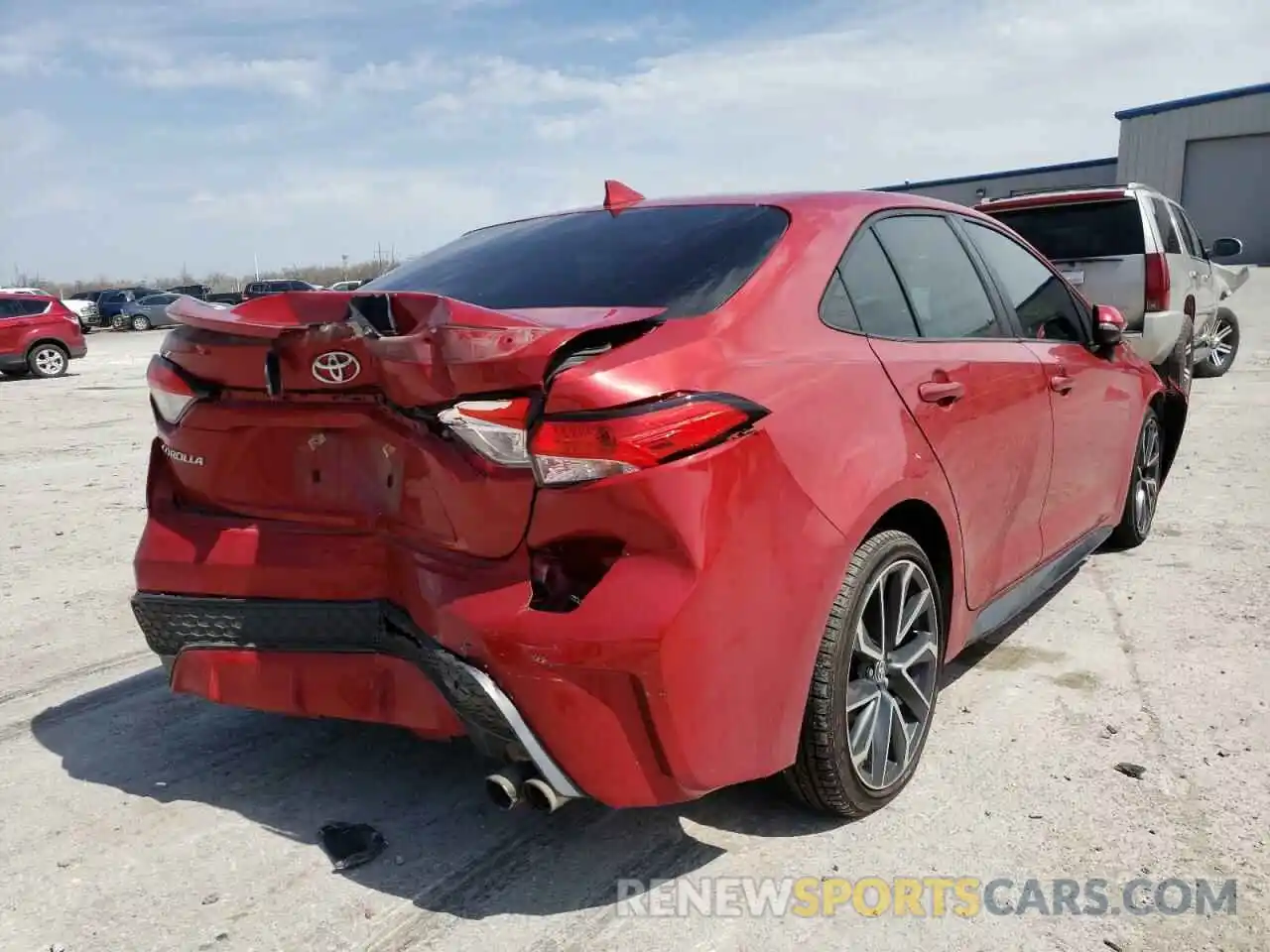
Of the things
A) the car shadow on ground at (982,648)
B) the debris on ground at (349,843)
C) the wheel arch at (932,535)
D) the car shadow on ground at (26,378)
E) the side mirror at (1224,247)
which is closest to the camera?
the debris on ground at (349,843)

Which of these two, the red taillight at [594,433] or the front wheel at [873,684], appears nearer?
the red taillight at [594,433]

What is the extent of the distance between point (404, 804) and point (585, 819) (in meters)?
0.53

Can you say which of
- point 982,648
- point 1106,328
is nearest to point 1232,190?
point 1106,328

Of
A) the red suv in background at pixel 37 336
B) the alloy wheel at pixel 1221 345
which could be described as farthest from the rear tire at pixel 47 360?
the alloy wheel at pixel 1221 345

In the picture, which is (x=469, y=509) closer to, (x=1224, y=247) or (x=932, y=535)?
(x=932, y=535)

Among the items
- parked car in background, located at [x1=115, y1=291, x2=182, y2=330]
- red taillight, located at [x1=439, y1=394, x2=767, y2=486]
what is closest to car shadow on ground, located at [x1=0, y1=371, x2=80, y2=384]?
red taillight, located at [x1=439, y1=394, x2=767, y2=486]

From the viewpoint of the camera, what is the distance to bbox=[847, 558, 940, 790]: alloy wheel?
108 inches

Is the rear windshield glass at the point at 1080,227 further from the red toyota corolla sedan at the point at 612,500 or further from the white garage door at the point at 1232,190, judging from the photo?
the white garage door at the point at 1232,190

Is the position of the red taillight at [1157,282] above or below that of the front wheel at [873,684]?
above

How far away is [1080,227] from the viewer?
340 inches

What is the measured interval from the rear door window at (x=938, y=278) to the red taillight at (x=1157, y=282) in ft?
18.5

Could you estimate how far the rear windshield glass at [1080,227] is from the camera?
852 centimetres

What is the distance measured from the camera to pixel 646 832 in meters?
2.74

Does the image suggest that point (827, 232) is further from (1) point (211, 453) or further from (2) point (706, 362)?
(1) point (211, 453)
